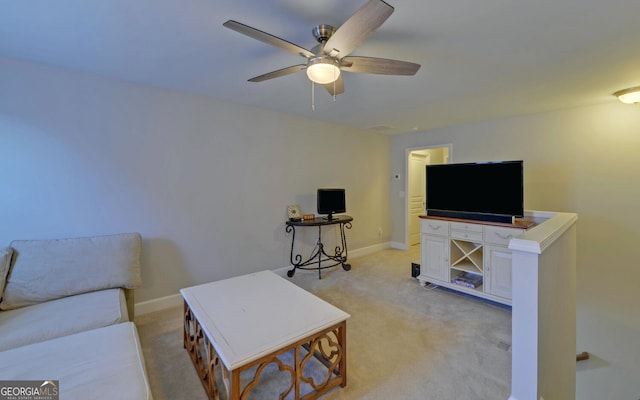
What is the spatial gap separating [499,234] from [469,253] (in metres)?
0.43

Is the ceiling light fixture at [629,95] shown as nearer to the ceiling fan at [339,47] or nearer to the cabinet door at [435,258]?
the cabinet door at [435,258]

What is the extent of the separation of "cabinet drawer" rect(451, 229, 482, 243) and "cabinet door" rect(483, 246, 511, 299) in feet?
0.46

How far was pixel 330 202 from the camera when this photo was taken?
12.9 feet

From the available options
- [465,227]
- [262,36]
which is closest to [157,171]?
[262,36]

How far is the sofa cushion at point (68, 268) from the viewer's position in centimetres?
187

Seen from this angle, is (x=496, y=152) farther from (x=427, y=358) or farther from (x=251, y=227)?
(x=251, y=227)

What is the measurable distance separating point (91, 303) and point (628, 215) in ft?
18.0

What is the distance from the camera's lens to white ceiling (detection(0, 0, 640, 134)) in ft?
4.88

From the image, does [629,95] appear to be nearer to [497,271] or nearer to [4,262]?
[497,271]

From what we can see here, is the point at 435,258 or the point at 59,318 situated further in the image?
the point at 435,258

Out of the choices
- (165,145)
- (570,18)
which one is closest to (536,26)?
(570,18)

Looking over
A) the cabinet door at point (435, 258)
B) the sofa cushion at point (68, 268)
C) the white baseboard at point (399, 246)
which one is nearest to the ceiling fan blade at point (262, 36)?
the sofa cushion at point (68, 268)

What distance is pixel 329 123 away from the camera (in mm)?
4242

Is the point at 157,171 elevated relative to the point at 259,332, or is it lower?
elevated
